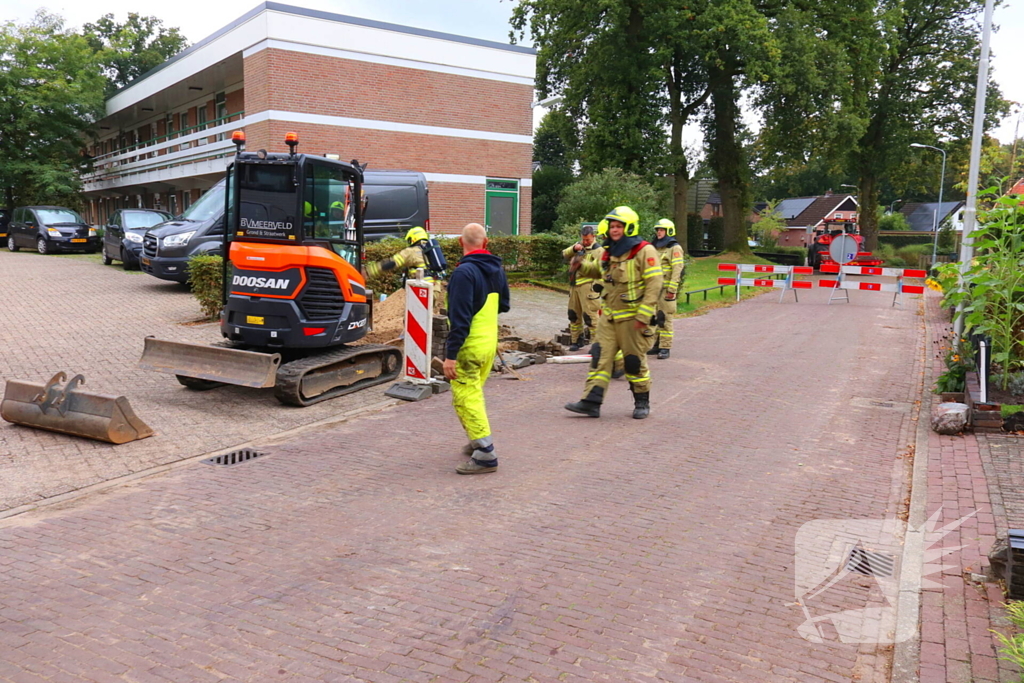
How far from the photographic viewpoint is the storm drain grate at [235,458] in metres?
6.84

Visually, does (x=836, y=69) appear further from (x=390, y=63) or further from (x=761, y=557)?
(x=761, y=557)

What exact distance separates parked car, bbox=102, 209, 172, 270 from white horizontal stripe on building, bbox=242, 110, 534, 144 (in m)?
5.42

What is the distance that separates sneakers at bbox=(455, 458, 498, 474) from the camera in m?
6.36

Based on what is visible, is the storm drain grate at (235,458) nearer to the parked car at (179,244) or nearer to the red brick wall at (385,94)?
the parked car at (179,244)

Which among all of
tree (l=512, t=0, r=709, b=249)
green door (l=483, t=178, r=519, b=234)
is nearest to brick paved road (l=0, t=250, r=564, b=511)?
green door (l=483, t=178, r=519, b=234)

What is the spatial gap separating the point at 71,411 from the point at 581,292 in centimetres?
737

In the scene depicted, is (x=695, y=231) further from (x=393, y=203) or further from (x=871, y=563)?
(x=871, y=563)

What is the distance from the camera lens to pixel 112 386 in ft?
30.7

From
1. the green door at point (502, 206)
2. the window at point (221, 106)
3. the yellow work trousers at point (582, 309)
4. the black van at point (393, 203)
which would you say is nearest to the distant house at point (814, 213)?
the green door at point (502, 206)

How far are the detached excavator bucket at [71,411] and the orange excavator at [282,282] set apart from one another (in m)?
1.29

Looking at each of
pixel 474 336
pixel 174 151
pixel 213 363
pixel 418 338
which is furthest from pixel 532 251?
pixel 174 151

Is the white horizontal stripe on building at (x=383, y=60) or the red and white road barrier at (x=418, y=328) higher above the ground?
the white horizontal stripe on building at (x=383, y=60)

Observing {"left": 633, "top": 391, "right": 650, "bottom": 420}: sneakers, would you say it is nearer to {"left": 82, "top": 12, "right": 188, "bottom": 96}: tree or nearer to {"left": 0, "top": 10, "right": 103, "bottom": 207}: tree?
{"left": 0, "top": 10, "right": 103, "bottom": 207}: tree

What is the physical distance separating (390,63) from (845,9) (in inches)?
729
